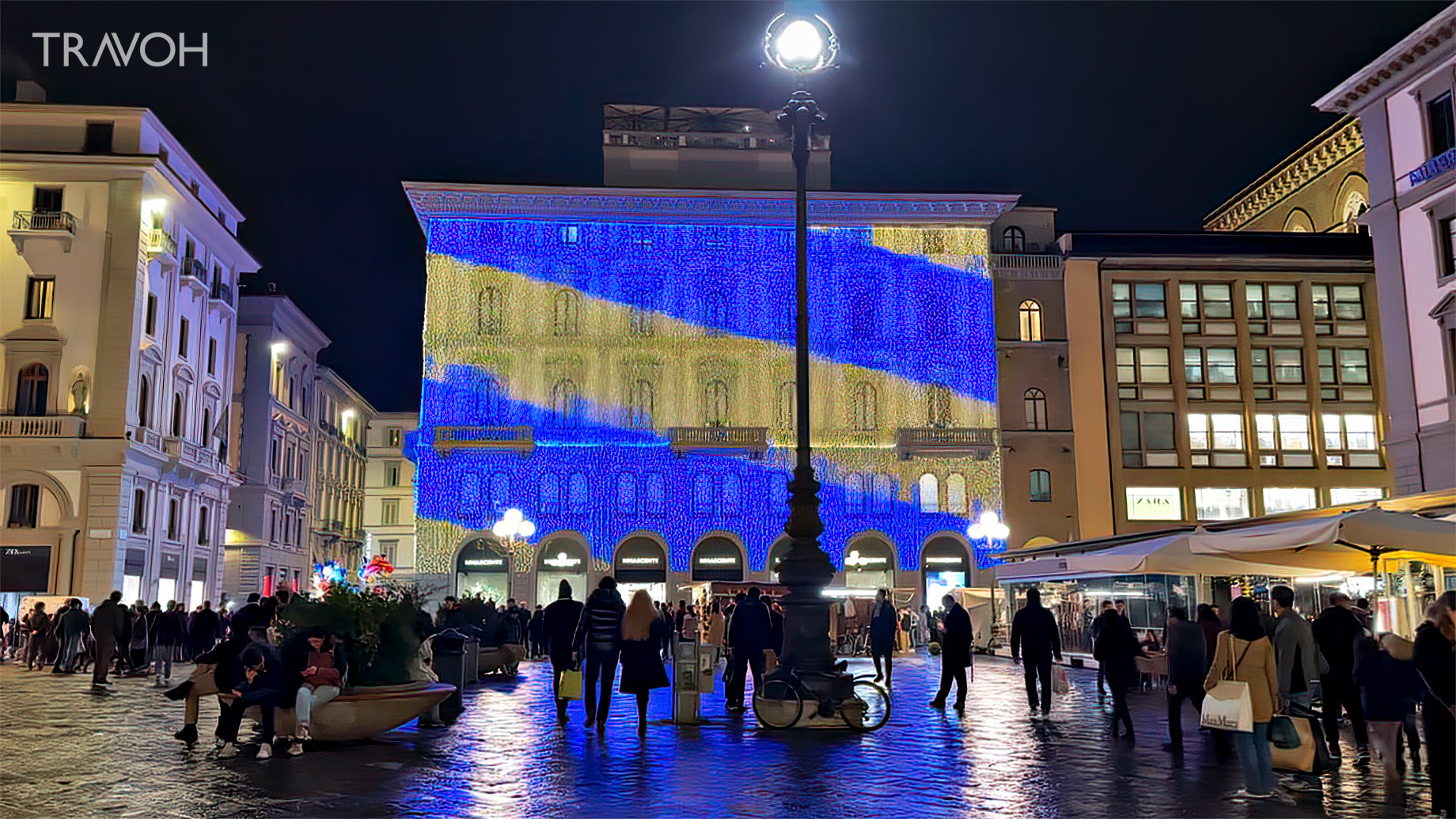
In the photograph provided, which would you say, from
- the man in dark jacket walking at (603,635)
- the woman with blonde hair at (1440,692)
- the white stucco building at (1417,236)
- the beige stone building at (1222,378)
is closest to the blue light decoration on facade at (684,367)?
the beige stone building at (1222,378)

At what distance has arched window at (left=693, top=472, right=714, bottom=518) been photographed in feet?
152

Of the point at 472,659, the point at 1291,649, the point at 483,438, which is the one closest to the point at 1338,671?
the point at 1291,649

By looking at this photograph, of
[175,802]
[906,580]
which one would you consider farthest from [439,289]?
[175,802]

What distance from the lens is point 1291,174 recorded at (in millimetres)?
52625

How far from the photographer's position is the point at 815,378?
4766cm

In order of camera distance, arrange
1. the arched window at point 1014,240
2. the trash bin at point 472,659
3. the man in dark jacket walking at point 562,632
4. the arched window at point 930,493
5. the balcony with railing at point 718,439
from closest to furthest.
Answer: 1. the man in dark jacket walking at point 562,632
2. the trash bin at point 472,659
3. the balcony with railing at point 718,439
4. the arched window at point 930,493
5. the arched window at point 1014,240

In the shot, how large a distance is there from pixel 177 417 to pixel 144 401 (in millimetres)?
3414

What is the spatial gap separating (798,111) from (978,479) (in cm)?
3383

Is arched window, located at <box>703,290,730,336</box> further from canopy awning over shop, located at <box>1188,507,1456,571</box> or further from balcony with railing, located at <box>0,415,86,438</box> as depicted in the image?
canopy awning over shop, located at <box>1188,507,1456,571</box>

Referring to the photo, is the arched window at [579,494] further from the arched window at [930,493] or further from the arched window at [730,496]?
the arched window at [930,493]

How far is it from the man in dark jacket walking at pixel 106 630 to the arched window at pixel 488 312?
24140 mm

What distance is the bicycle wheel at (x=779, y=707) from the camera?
44.9ft

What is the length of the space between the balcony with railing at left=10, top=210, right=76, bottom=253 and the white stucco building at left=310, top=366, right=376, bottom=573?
2686cm

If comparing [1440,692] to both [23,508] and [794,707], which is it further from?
[23,508]
